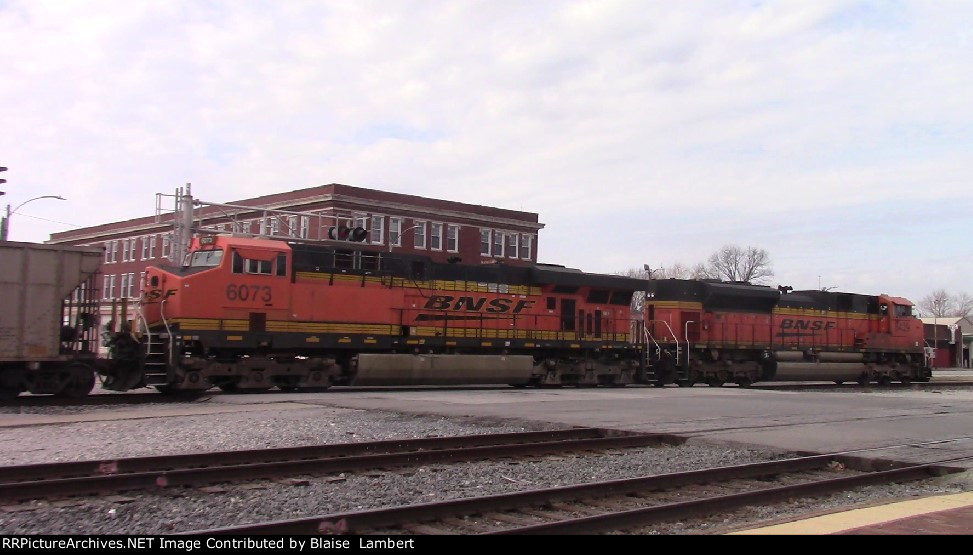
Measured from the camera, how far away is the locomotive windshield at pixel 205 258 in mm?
19250

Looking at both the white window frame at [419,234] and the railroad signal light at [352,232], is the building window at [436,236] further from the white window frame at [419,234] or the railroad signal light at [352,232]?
the railroad signal light at [352,232]

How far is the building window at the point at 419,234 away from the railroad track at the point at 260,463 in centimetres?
4631

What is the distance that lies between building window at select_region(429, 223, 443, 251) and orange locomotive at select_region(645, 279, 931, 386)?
105 ft

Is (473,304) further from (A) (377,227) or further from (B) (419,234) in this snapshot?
(B) (419,234)

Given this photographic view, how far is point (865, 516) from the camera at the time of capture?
7152mm

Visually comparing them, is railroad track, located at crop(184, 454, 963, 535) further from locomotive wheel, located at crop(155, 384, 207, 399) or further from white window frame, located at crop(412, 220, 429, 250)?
white window frame, located at crop(412, 220, 429, 250)

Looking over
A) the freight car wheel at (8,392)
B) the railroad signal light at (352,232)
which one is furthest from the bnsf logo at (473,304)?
the freight car wheel at (8,392)

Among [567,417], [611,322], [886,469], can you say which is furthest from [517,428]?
[611,322]

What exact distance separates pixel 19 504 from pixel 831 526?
23.4 feet

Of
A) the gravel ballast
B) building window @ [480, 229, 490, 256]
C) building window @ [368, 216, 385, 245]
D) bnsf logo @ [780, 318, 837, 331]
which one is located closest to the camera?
the gravel ballast

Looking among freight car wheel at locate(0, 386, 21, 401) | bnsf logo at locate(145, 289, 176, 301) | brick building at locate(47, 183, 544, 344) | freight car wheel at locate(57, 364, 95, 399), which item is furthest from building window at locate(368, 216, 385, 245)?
freight car wheel at locate(0, 386, 21, 401)

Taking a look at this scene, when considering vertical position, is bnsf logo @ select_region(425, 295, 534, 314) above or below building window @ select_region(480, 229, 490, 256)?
below

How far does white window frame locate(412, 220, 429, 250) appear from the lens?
58.3 m

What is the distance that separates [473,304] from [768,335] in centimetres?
1281
